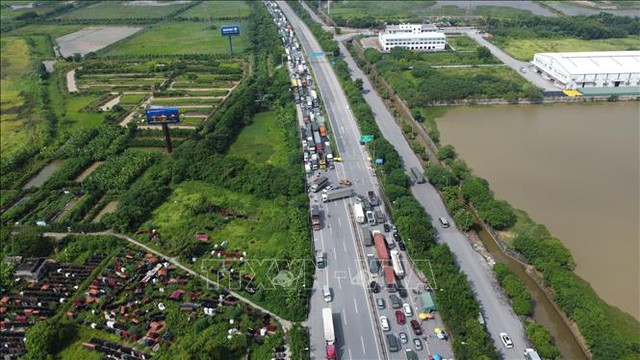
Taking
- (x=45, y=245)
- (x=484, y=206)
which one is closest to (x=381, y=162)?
(x=484, y=206)

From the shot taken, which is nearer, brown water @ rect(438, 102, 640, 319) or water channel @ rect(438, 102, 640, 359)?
water channel @ rect(438, 102, 640, 359)

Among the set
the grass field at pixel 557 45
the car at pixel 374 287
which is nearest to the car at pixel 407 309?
the car at pixel 374 287

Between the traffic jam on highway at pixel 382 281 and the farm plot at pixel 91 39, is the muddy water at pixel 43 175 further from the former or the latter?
the farm plot at pixel 91 39

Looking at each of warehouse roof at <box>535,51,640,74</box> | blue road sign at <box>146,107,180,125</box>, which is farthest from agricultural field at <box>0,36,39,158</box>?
warehouse roof at <box>535,51,640,74</box>

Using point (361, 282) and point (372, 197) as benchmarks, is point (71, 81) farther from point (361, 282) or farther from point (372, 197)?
point (361, 282)

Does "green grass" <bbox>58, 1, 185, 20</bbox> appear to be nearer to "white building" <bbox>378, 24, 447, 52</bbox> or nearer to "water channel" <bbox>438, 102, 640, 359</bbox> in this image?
"white building" <bbox>378, 24, 447, 52</bbox>

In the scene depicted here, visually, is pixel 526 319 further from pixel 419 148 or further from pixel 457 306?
pixel 419 148
